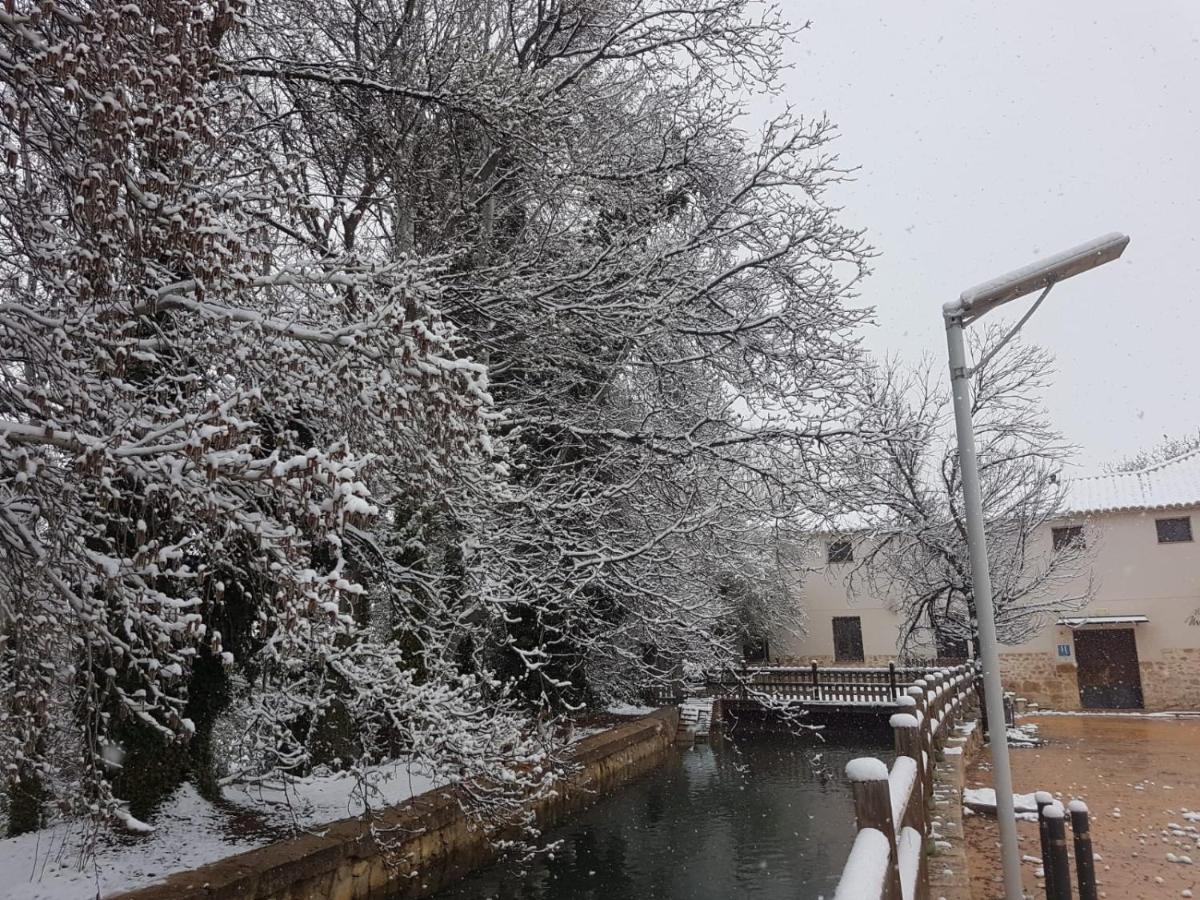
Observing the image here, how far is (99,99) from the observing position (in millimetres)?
3350

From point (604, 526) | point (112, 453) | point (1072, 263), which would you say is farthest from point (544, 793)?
point (1072, 263)

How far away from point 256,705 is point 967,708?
15837mm

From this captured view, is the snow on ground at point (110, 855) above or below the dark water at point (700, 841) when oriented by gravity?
above

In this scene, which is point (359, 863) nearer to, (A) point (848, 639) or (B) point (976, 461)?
(B) point (976, 461)

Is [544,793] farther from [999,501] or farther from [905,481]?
[999,501]

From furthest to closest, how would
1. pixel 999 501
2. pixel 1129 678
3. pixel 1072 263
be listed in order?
pixel 1129 678 → pixel 999 501 → pixel 1072 263

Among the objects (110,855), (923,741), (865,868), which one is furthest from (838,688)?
(865,868)

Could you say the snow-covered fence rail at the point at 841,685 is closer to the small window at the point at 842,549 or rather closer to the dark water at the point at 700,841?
the small window at the point at 842,549

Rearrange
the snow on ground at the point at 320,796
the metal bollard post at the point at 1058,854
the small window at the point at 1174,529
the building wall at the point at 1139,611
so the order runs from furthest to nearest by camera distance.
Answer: the small window at the point at 1174,529 → the building wall at the point at 1139,611 → the snow on ground at the point at 320,796 → the metal bollard post at the point at 1058,854

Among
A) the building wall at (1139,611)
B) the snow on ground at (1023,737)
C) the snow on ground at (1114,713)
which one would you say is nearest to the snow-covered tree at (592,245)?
the snow on ground at (1023,737)

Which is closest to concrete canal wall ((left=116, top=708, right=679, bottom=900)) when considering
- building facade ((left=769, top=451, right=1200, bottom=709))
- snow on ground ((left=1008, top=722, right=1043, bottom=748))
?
snow on ground ((left=1008, top=722, right=1043, bottom=748))

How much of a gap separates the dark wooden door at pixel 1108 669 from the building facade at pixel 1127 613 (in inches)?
1.2

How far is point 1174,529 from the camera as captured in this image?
995 inches

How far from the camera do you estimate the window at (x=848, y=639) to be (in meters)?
30.9
